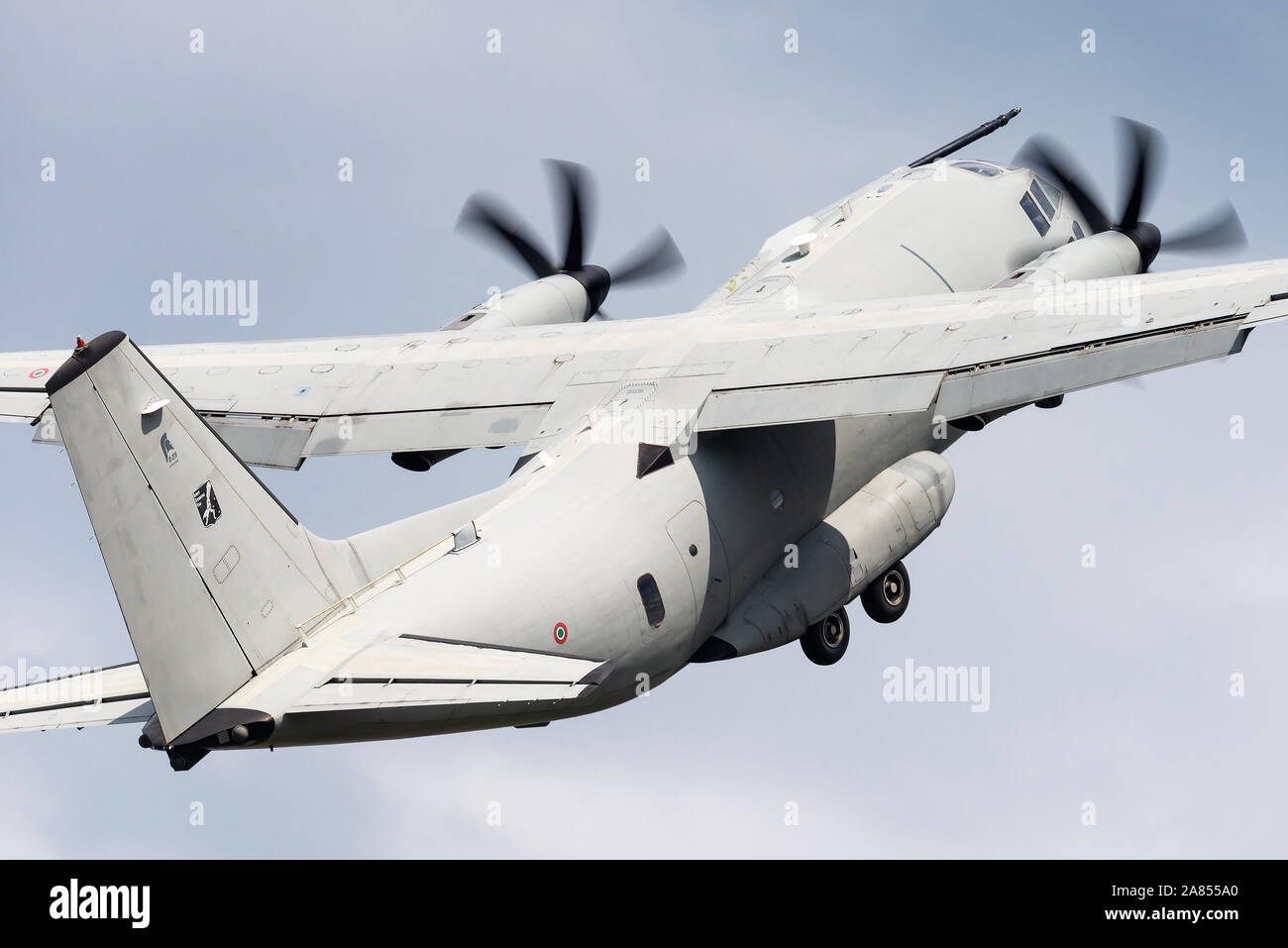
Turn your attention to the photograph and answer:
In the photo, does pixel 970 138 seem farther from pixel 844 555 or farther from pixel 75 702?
pixel 75 702

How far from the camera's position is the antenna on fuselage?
3119 centimetres

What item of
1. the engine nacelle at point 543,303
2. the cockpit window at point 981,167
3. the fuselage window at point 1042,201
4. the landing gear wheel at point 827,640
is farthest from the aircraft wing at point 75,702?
the fuselage window at point 1042,201

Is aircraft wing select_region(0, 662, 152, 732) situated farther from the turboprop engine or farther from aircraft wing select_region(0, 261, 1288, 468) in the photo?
the turboprop engine

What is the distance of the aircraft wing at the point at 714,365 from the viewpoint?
2106 centimetres

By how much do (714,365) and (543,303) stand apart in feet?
18.8

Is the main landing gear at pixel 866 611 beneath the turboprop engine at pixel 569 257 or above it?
beneath

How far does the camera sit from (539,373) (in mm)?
24250

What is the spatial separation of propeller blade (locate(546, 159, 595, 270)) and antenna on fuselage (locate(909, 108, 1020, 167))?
6326mm

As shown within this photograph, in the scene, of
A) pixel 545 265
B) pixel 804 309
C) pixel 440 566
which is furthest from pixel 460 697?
pixel 545 265

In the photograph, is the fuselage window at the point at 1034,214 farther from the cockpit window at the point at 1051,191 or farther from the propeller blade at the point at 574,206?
the propeller blade at the point at 574,206

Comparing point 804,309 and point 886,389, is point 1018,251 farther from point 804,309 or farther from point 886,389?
point 886,389

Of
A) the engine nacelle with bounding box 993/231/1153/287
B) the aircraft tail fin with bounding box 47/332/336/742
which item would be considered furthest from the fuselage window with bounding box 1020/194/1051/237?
the aircraft tail fin with bounding box 47/332/336/742

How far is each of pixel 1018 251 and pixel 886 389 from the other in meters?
8.52

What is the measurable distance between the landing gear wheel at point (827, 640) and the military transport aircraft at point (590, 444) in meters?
0.05
